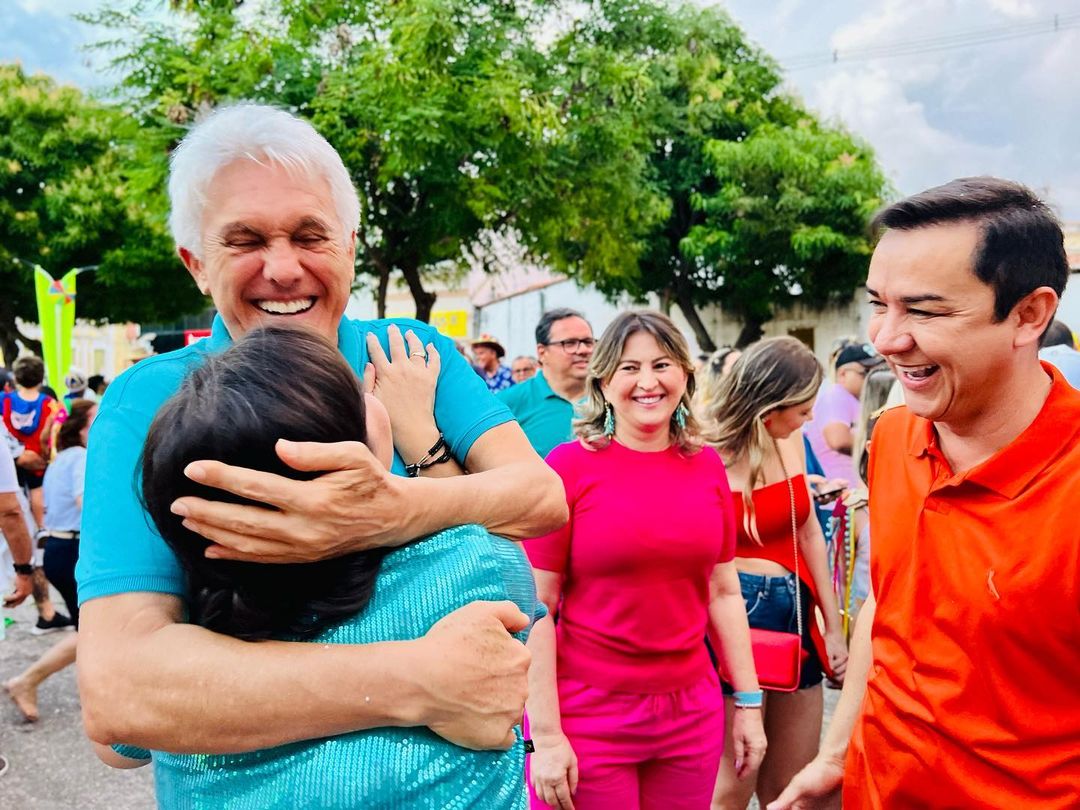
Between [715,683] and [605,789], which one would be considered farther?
[715,683]

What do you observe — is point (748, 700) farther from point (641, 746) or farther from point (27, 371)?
point (27, 371)

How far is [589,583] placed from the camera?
9.05 ft

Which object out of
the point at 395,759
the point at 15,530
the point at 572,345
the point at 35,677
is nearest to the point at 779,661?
the point at 395,759

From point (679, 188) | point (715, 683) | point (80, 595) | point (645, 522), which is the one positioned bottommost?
point (715, 683)

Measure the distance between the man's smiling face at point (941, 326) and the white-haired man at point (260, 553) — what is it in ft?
2.66

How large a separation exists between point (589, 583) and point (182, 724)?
1797mm

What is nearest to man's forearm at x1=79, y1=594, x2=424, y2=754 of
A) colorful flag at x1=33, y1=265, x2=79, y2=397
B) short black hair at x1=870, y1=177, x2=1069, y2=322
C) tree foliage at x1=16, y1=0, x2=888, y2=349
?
short black hair at x1=870, y1=177, x2=1069, y2=322

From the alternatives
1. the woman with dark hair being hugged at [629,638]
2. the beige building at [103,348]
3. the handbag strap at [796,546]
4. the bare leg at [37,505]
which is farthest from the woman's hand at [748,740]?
the beige building at [103,348]

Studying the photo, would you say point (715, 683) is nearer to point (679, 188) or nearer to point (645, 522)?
point (645, 522)

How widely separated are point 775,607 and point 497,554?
2344 millimetres

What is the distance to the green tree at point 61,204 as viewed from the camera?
22.7 meters

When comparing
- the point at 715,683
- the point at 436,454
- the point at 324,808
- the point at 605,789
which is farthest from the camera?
the point at 715,683

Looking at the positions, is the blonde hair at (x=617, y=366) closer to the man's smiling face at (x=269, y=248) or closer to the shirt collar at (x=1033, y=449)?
the shirt collar at (x=1033, y=449)

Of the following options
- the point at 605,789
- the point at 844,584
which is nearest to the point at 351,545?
→ the point at 605,789
